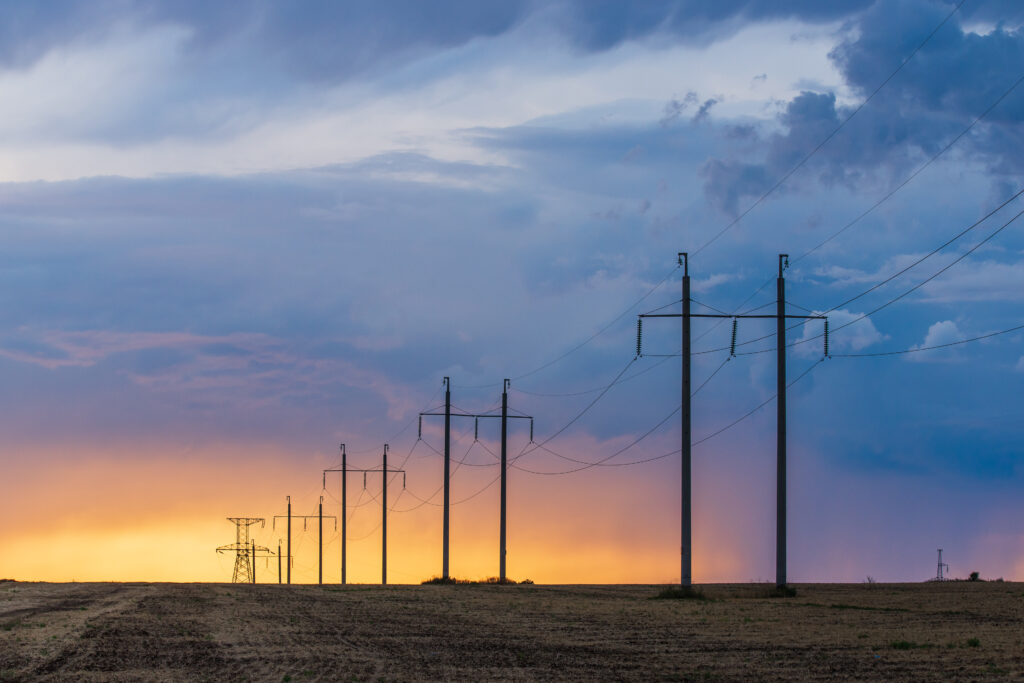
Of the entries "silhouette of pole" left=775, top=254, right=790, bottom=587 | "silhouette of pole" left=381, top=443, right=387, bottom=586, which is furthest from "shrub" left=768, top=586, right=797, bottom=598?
"silhouette of pole" left=381, top=443, right=387, bottom=586

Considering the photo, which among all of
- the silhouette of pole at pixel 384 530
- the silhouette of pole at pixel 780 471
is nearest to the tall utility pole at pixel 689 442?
the silhouette of pole at pixel 780 471

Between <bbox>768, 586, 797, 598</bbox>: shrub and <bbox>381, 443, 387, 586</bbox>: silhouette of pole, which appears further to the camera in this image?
<bbox>381, 443, 387, 586</bbox>: silhouette of pole

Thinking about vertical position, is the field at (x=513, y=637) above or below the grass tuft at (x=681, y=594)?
above

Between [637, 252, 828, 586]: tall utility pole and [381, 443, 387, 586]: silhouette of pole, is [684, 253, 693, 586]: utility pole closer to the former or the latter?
[637, 252, 828, 586]: tall utility pole

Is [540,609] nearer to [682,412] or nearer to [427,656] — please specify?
[682,412]

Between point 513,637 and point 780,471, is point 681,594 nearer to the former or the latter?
point 780,471

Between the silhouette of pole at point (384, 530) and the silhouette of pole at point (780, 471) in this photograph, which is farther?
the silhouette of pole at point (384, 530)

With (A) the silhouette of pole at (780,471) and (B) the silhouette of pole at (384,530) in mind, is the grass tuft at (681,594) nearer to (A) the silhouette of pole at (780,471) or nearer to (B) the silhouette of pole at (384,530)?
(A) the silhouette of pole at (780,471)

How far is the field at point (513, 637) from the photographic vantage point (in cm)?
2317

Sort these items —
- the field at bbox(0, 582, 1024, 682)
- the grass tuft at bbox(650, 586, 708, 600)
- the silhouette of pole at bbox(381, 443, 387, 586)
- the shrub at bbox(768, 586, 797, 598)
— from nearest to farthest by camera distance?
the field at bbox(0, 582, 1024, 682), the grass tuft at bbox(650, 586, 708, 600), the shrub at bbox(768, 586, 797, 598), the silhouette of pole at bbox(381, 443, 387, 586)

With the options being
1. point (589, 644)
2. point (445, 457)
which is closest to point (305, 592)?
point (445, 457)

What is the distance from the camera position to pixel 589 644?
29.0 m

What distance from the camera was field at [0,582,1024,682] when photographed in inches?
912

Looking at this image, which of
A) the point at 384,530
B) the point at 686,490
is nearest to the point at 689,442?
the point at 686,490
